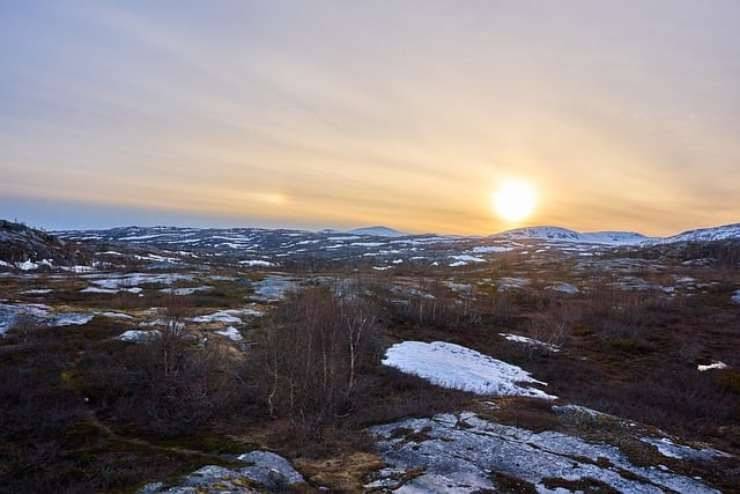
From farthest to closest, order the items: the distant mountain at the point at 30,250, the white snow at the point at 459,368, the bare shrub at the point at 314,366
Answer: the distant mountain at the point at 30,250 → the white snow at the point at 459,368 → the bare shrub at the point at 314,366

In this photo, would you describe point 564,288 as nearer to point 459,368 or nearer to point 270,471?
point 459,368

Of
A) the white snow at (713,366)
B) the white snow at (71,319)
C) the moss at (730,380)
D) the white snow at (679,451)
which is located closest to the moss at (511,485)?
the white snow at (679,451)

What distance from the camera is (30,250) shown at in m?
120

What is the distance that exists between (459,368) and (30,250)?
124 m

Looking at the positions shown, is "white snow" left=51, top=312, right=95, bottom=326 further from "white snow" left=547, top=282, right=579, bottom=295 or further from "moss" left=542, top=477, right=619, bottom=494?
"white snow" left=547, top=282, right=579, bottom=295

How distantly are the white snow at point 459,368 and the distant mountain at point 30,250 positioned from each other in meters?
98.5

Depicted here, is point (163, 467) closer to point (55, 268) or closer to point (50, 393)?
point (50, 393)

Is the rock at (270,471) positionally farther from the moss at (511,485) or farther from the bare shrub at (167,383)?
the moss at (511,485)

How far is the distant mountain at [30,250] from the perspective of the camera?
109 meters

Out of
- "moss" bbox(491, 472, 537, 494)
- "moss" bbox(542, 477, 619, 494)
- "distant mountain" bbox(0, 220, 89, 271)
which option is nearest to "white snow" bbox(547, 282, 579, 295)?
"moss" bbox(542, 477, 619, 494)

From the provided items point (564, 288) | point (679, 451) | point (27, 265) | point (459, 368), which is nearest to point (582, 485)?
point (679, 451)

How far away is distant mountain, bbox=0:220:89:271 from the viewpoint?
358 ft

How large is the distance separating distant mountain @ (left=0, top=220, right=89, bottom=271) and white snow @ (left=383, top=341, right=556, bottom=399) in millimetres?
98503

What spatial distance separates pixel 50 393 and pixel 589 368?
1707 inches
